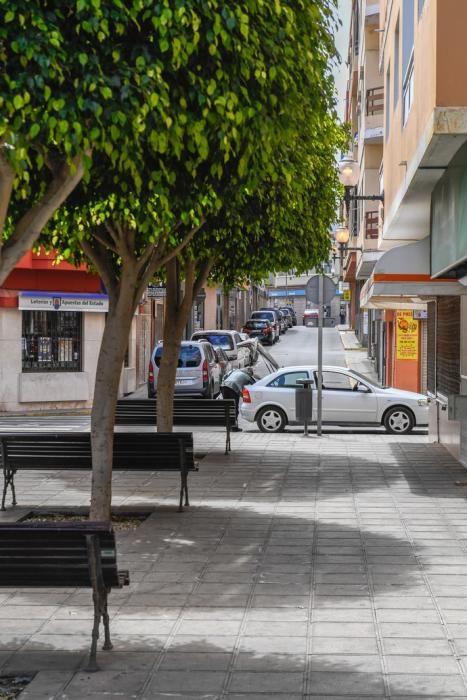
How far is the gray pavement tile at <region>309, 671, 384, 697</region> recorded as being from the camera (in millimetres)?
6074

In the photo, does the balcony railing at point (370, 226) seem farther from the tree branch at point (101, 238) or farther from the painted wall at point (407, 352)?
the tree branch at point (101, 238)

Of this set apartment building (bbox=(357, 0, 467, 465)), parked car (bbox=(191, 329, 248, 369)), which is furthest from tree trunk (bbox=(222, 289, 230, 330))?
apartment building (bbox=(357, 0, 467, 465))

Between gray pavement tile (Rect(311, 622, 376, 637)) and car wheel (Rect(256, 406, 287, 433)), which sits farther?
car wheel (Rect(256, 406, 287, 433))

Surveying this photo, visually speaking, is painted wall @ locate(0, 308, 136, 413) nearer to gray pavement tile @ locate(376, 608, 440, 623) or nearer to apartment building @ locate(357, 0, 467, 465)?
apartment building @ locate(357, 0, 467, 465)

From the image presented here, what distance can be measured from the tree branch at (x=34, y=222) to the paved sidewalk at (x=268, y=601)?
96.1 inches

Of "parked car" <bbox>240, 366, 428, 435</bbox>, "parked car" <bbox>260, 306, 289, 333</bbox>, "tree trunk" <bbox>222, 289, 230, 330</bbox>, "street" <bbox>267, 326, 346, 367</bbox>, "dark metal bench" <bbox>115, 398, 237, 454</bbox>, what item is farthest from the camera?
"parked car" <bbox>260, 306, 289, 333</bbox>

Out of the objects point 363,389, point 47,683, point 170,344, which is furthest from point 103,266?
point 363,389

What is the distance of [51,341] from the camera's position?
28.5 metres

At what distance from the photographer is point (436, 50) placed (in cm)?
1002

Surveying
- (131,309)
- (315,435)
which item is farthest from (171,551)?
(315,435)

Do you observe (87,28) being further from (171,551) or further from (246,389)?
(246,389)

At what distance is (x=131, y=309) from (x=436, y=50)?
3.84 metres

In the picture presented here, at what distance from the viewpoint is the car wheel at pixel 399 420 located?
2223 cm

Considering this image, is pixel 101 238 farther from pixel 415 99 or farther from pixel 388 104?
pixel 388 104
